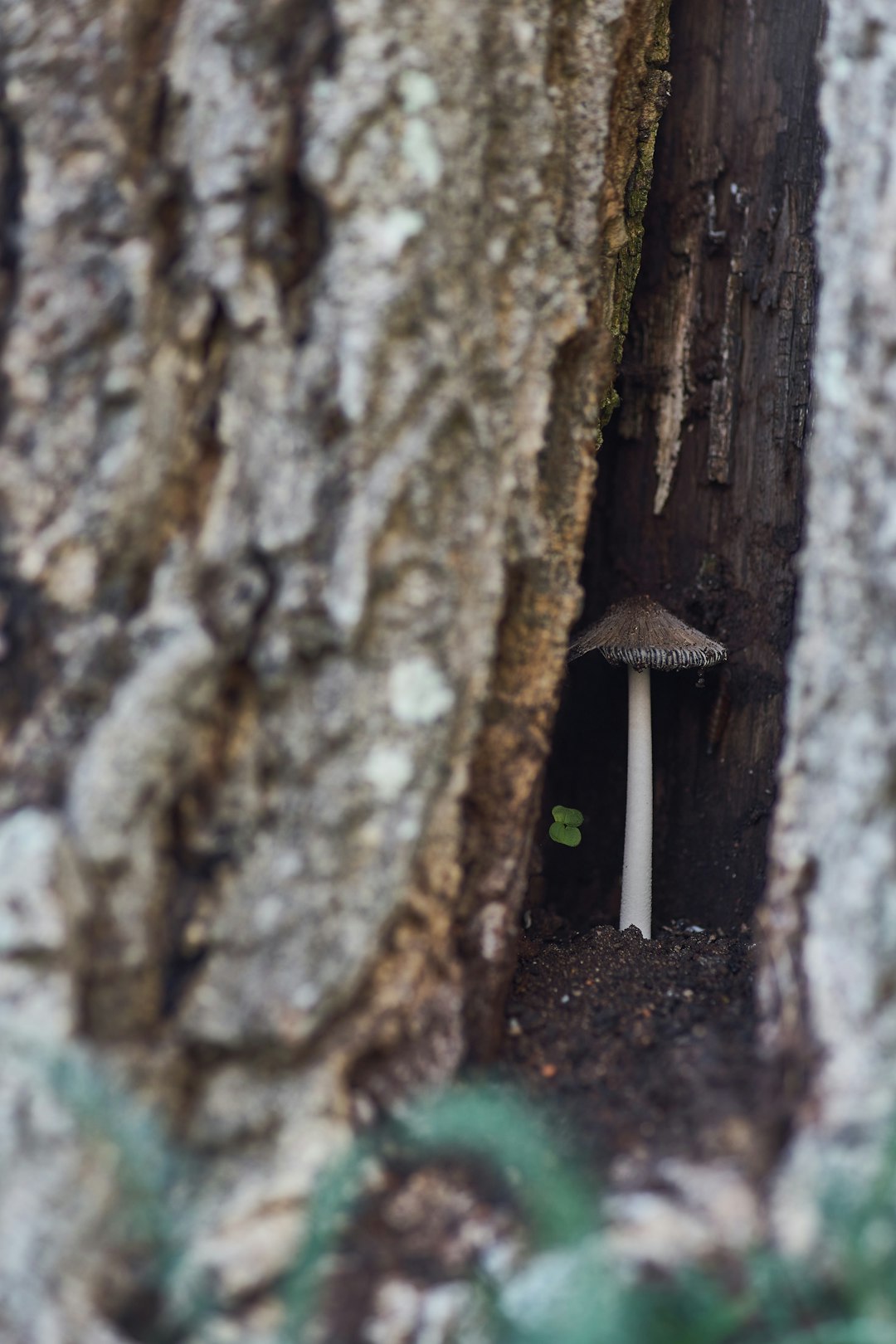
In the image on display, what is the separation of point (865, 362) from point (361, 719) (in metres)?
0.91

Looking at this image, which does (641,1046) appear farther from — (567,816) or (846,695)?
(567,816)

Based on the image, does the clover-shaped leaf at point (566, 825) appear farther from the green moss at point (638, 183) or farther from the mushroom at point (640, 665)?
the green moss at point (638, 183)

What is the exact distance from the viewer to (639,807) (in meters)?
2.77

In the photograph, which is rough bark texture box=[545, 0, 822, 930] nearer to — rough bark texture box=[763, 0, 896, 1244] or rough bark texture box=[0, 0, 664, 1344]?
rough bark texture box=[763, 0, 896, 1244]

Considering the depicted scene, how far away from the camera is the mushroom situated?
2.60m

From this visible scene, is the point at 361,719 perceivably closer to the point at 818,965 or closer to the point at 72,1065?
the point at 72,1065

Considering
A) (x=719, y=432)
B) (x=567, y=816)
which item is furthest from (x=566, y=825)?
(x=719, y=432)

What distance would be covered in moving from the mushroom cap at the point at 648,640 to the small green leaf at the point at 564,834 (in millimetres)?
452

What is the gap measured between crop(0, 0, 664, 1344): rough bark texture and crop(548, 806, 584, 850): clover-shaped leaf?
1.03 meters

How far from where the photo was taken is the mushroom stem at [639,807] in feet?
9.01

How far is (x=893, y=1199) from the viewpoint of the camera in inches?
53.6

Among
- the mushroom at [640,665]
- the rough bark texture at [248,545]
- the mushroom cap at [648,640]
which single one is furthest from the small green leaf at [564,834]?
the rough bark texture at [248,545]

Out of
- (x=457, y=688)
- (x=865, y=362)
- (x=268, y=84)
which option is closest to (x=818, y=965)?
(x=457, y=688)

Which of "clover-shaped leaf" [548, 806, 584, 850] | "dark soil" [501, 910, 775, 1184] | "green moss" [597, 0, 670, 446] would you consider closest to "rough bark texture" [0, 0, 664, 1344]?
"dark soil" [501, 910, 775, 1184]
